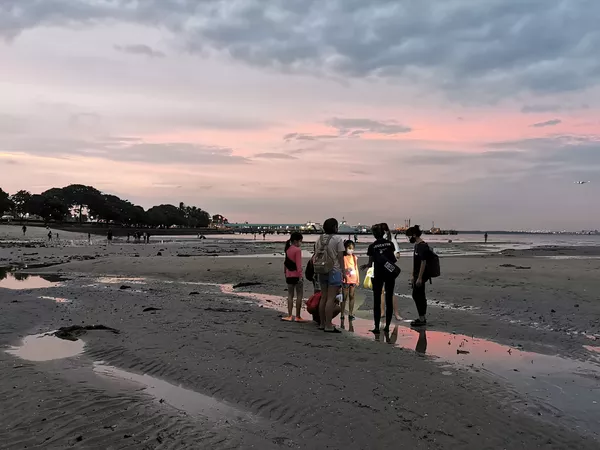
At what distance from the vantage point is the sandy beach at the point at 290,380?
4555 mm

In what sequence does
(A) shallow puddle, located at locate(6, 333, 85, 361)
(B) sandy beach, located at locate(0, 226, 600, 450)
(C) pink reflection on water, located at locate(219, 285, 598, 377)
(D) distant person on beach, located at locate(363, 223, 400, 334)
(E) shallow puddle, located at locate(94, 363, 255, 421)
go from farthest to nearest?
(D) distant person on beach, located at locate(363, 223, 400, 334)
(A) shallow puddle, located at locate(6, 333, 85, 361)
(C) pink reflection on water, located at locate(219, 285, 598, 377)
(E) shallow puddle, located at locate(94, 363, 255, 421)
(B) sandy beach, located at locate(0, 226, 600, 450)

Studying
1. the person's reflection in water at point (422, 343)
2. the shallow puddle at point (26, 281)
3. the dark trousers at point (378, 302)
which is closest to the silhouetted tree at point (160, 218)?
the shallow puddle at point (26, 281)

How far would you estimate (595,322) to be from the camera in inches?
420

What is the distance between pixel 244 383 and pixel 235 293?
413 inches

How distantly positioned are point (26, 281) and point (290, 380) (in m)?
17.1

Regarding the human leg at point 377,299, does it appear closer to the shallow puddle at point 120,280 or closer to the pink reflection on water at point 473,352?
the pink reflection on water at point 473,352

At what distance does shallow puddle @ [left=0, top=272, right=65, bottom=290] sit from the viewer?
17047 millimetres

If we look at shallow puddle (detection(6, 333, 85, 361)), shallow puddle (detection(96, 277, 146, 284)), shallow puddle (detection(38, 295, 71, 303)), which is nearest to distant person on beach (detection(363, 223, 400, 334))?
shallow puddle (detection(6, 333, 85, 361))

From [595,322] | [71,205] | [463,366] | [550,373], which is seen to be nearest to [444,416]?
[463,366]

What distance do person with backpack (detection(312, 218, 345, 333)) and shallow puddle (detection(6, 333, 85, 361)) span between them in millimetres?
4734

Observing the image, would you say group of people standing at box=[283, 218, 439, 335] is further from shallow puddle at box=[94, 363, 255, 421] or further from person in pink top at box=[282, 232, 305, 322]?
shallow puddle at box=[94, 363, 255, 421]

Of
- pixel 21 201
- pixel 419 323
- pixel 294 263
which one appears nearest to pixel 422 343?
pixel 419 323

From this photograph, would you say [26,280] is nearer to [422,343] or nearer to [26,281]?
[26,281]

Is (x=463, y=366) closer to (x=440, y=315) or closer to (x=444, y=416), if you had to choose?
(x=444, y=416)
